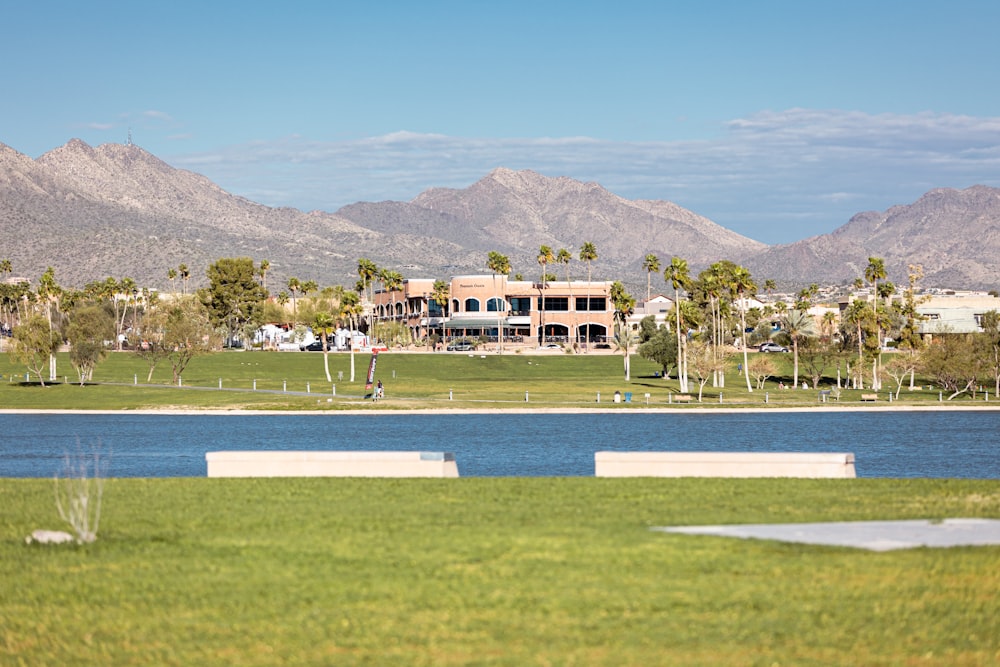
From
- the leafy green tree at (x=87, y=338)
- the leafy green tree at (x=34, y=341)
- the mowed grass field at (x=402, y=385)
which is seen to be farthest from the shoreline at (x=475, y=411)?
the leafy green tree at (x=87, y=338)

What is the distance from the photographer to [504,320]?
655ft

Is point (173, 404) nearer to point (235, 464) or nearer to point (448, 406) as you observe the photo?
point (448, 406)

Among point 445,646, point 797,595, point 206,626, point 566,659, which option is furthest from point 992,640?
point 206,626

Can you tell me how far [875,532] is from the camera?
16078 millimetres

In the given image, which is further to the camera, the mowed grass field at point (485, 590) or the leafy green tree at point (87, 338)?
the leafy green tree at point (87, 338)

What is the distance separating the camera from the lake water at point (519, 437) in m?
50.2

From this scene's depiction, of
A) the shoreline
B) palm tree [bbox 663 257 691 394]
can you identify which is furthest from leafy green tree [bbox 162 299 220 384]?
palm tree [bbox 663 257 691 394]

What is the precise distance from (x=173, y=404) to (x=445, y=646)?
76528 millimetres

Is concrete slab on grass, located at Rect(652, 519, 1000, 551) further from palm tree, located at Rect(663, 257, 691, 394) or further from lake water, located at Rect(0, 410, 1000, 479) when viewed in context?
palm tree, located at Rect(663, 257, 691, 394)

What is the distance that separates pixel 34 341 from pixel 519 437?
164 ft

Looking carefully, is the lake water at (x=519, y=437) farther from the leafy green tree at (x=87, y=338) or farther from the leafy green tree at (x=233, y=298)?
the leafy green tree at (x=233, y=298)

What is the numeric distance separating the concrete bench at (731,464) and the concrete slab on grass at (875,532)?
6469 mm

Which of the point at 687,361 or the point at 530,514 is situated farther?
the point at 687,361

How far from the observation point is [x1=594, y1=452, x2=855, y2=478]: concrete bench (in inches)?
934
